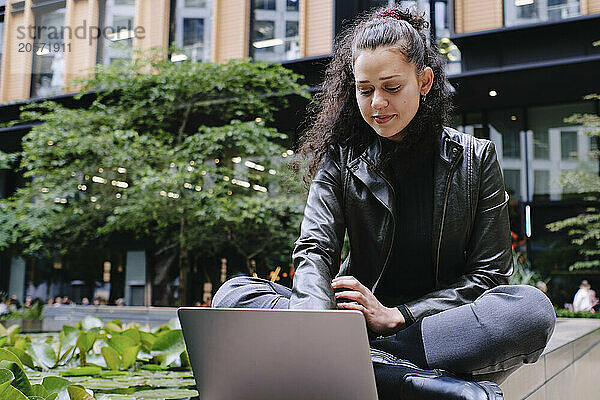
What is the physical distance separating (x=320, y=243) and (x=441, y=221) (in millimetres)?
252

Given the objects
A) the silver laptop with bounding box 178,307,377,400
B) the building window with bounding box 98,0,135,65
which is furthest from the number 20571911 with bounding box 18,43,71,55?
the silver laptop with bounding box 178,307,377,400

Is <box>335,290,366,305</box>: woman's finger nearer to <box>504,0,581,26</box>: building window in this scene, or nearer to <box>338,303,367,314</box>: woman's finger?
<box>338,303,367,314</box>: woman's finger

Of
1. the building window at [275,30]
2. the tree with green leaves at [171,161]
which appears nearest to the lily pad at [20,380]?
the tree with green leaves at [171,161]

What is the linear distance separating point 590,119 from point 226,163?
19.3 feet

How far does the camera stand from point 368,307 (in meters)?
1.04

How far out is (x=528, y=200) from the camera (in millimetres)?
10391

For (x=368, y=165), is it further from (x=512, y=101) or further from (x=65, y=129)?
(x=512, y=101)

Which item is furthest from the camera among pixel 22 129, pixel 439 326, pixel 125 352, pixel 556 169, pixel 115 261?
pixel 115 261

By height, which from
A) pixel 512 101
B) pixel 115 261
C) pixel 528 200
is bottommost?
pixel 115 261

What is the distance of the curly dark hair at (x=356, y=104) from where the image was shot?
1217 mm

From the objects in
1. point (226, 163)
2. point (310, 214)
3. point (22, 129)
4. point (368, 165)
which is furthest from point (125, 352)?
point (22, 129)

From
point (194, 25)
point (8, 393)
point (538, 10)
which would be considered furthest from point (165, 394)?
point (194, 25)

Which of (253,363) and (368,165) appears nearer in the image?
(253,363)

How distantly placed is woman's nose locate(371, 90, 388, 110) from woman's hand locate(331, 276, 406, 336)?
1.17 feet
